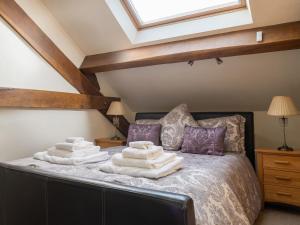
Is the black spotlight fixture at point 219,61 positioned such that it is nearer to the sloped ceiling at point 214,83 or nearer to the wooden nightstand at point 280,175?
the sloped ceiling at point 214,83

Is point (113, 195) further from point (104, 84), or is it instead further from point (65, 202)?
point (104, 84)

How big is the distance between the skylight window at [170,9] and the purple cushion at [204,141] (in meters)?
1.29

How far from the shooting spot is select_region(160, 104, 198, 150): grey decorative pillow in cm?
326

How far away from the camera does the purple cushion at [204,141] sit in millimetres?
2859

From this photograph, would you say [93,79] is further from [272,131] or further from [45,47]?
[272,131]

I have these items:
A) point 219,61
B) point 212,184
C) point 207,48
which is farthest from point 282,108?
point 212,184

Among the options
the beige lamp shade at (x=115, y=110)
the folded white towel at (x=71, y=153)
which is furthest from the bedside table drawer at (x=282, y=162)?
the beige lamp shade at (x=115, y=110)

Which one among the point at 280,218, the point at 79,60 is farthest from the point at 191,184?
the point at 79,60

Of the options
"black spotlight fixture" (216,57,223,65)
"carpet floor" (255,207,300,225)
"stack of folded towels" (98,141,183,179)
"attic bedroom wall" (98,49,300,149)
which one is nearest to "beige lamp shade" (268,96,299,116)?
"attic bedroom wall" (98,49,300,149)

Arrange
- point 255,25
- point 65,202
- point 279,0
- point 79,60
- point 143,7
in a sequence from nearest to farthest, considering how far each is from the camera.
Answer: point 65,202
point 279,0
point 255,25
point 143,7
point 79,60

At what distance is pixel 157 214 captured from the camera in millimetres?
1271

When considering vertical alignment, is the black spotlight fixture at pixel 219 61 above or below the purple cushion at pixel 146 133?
above

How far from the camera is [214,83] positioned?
3.42 metres

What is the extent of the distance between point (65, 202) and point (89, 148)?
3.67 ft
